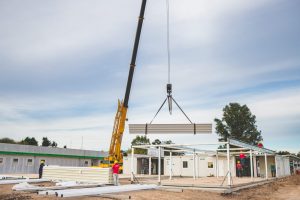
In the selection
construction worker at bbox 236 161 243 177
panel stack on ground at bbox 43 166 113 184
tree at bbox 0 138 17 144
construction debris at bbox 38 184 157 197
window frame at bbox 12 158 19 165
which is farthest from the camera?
tree at bbox 0 138 17 144

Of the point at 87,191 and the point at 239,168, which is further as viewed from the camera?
the point at 239,168

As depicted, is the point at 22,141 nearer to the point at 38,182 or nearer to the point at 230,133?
the point at 230,133

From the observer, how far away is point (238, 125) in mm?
61938

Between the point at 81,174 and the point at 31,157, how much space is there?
61.6ft

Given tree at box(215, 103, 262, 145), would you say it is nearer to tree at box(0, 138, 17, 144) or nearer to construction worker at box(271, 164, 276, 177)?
construction worker at box(271, 164, 276, 177)

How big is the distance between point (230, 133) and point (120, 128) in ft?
148

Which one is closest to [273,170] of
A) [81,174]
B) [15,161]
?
[81,174]

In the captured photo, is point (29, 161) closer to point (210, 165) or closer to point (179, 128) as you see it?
point (210, 165)

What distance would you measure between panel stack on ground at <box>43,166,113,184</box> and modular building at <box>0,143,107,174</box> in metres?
8.84

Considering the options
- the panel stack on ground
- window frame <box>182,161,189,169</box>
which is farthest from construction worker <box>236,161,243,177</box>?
the panel stack on ground

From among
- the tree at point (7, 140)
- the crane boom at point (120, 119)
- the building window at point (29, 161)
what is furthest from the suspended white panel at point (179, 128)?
the tree at point (7, 140)

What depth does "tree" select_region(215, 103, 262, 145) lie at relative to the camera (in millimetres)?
61031

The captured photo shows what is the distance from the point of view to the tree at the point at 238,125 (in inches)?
2403

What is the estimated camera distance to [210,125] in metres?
17.0
